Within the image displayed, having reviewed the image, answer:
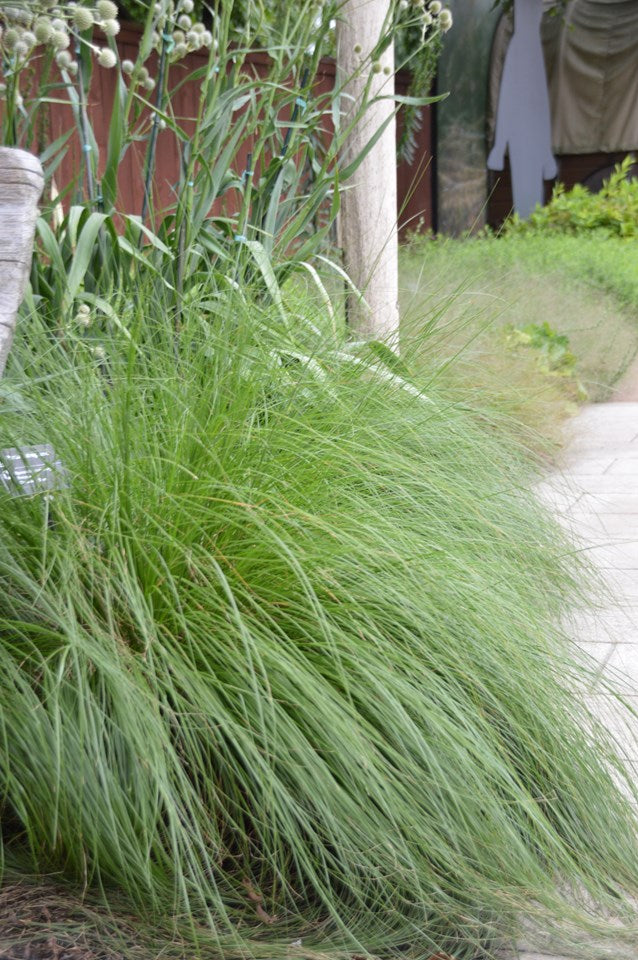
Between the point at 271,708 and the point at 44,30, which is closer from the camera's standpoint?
the point at 271,708

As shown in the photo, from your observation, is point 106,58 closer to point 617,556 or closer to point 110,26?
point 110,26

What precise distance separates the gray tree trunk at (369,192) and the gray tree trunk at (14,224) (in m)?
2.63

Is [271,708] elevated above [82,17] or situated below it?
below

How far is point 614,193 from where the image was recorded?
11.1 m

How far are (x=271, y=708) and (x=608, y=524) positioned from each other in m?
2.82

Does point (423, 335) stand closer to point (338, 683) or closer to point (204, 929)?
point (338, 683)

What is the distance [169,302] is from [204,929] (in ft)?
6.47

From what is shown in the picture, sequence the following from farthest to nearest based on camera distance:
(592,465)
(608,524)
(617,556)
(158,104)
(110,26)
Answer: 1. (592,465)
2. (608,524)
3. (617,556)
4. (158,104)
5. (110,26)

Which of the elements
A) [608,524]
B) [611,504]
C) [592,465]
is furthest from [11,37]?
[592,465]

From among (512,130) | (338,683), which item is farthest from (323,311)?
(512,130)

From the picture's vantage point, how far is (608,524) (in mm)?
4133

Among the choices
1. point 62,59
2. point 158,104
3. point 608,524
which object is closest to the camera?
point 62,59

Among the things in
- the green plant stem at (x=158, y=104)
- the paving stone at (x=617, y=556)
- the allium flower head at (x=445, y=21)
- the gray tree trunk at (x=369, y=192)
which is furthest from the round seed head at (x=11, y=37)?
the paving stone at (x=617, y=556)

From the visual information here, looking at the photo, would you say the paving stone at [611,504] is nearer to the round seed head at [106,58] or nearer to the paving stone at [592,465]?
the paving stone at [592,465]
